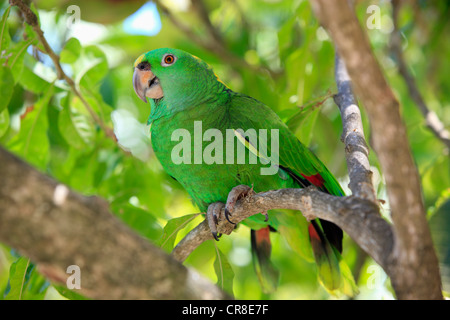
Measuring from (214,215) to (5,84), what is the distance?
3.35ft

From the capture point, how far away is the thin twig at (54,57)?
67.7 inches

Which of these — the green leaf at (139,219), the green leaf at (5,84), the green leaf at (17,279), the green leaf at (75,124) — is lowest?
the green leaf at (17,279)

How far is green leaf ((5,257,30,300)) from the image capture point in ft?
5.51

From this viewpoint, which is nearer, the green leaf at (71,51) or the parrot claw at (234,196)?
the parrot claw at (234,196)

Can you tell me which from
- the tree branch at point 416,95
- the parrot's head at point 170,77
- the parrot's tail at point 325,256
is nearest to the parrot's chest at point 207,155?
the parrot's head at point 170,77

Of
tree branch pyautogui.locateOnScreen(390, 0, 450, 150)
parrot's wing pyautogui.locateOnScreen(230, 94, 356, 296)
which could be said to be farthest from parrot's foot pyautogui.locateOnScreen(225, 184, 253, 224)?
tree branch pyautogui.locateOnScreen(390, 0, 450, 150)

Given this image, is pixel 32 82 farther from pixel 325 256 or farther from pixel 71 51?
pixel 325 256

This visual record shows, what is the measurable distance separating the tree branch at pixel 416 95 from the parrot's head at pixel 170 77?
4.73ft

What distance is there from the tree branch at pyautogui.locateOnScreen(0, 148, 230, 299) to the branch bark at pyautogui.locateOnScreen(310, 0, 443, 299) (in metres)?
0.49

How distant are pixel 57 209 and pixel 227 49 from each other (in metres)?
2.79

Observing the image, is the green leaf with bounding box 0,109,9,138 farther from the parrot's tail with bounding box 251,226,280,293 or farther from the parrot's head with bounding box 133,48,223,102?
the parrot's tail with bounding box 251,226,280,293

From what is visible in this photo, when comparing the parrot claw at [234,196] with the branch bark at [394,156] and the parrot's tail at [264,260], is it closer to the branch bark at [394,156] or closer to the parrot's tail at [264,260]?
the parrot's tail at [264,260]

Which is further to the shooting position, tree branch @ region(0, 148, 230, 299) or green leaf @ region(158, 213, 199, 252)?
green leaf @ region(158, 213, 199, 252)
